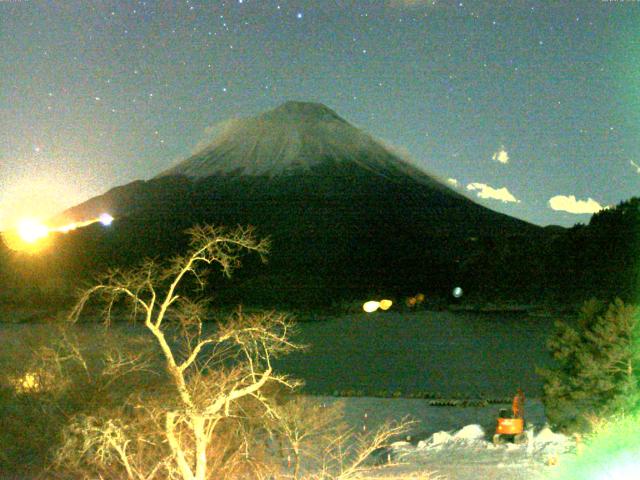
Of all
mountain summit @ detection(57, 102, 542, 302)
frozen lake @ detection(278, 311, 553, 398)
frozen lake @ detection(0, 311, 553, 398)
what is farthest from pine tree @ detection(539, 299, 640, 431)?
mountain summit @ detection(57, 102, 542, 302)

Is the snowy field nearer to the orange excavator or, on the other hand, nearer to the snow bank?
the snow bank

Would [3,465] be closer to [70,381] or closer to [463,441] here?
[70,381]

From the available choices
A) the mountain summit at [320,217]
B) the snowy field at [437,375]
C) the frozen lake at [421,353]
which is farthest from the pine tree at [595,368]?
the mountain summit at [320,217]

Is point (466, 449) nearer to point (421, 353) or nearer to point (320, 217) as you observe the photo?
point (421, 353)

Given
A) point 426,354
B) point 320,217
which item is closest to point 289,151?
point 320,217

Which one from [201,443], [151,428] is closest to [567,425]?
[151,428]

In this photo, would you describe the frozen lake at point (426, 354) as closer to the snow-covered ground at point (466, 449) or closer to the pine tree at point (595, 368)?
the snow-covered ground at point (466, 449)
